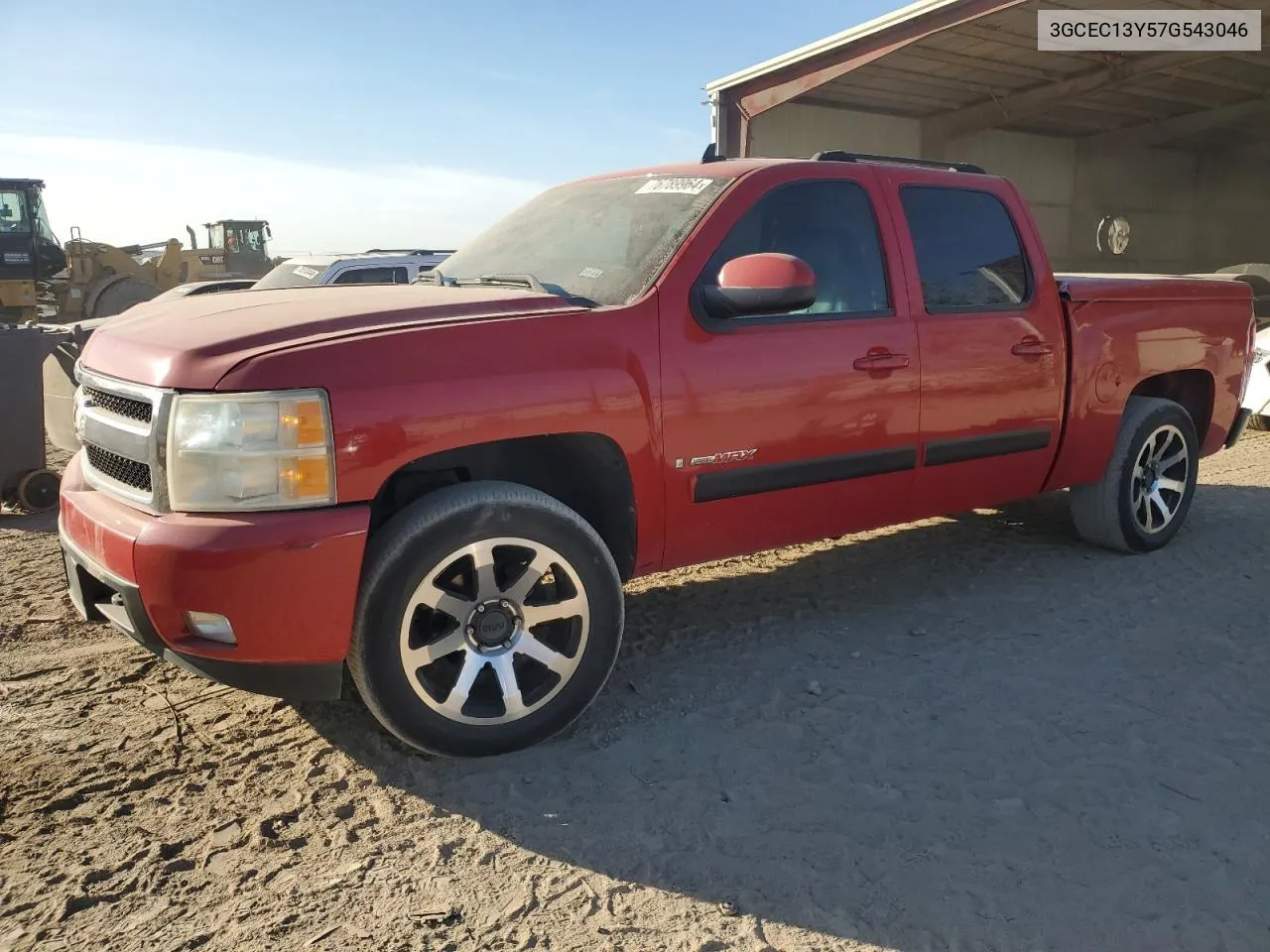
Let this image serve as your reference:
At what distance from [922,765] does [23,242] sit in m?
20.8

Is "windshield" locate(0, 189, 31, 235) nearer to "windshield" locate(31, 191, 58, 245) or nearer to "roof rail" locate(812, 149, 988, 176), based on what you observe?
"windshield" locate(31, 191, 58, 245)

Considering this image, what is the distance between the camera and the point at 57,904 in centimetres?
234

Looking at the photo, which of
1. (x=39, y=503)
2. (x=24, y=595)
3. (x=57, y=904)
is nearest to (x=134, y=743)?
(x=57, y=904)

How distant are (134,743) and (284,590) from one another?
96 centimetres

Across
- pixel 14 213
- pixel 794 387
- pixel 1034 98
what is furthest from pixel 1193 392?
pixel 14 213

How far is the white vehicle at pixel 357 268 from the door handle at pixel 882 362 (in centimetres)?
608

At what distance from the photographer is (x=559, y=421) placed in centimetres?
302

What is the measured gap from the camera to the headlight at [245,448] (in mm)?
2588

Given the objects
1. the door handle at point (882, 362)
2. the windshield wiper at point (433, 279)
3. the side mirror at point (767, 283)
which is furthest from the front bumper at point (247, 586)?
the door handle at point (882, 362)

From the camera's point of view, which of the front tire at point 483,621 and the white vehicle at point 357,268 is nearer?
the front tire at point 483,621

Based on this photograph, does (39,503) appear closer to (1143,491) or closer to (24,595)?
(24,595)

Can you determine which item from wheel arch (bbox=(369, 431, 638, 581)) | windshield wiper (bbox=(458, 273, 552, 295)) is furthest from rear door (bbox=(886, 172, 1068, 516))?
windshield wiper (bbox=(458, 273, 552, 295))

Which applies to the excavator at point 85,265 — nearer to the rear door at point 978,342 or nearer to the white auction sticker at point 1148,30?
the rear door at point 978,342

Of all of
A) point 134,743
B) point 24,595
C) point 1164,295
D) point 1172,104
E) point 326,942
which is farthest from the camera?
point 1172,104
